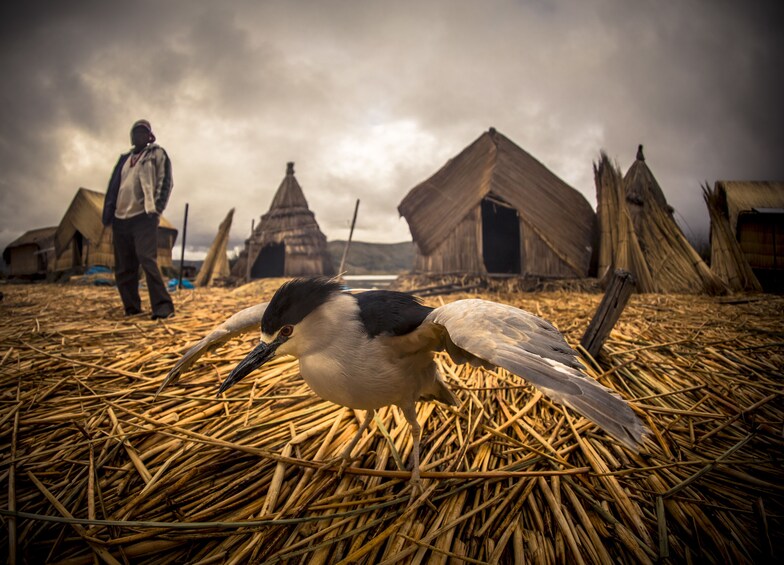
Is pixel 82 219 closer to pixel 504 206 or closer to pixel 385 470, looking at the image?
pixel 504 206

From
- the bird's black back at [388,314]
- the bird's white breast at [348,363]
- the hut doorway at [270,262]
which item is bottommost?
the bird's white breast at [348,363]

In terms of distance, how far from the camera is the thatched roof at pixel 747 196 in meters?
8.23

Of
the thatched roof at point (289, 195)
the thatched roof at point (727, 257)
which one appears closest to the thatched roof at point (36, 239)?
the thatched roof at point (289, 195)

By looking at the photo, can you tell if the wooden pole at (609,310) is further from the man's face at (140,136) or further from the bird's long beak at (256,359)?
the man's face at (140,136)

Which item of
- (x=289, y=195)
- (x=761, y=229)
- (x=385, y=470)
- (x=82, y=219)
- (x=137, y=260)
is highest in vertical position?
(x=289, y=195)

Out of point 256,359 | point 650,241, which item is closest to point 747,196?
point 650,241

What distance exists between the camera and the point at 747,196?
8641 mm

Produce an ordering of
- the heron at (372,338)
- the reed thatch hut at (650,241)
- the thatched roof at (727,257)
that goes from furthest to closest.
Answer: the thatched roof at (727,257)
the reed thatch hut at (650,241)
the heron at (372,338)

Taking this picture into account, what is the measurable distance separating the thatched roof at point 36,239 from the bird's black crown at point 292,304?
80.1 ft

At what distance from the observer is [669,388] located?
1920mm

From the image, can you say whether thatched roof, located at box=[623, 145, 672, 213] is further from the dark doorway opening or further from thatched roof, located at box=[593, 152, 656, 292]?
the dark doorway opening

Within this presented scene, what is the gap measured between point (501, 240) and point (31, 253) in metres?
25.3

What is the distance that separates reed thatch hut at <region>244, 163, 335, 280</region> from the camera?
12406 mm

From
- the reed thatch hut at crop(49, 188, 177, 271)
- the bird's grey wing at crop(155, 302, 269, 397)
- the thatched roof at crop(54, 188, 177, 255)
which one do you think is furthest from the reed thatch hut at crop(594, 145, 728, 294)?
the thatched roof at crop(54, 188, 177, 255)
